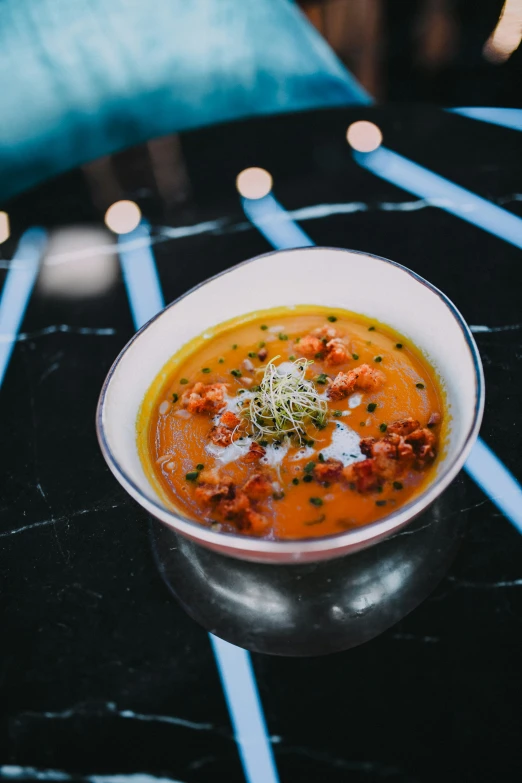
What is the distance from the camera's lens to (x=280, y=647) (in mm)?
1541

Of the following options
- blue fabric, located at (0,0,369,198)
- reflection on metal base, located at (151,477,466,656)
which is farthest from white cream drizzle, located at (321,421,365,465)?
blue fabric, located at (0,0,369,198)

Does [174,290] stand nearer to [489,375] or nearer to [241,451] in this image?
[241,451]

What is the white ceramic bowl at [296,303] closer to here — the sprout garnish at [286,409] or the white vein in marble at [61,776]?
the sprout garnish at [286,409]

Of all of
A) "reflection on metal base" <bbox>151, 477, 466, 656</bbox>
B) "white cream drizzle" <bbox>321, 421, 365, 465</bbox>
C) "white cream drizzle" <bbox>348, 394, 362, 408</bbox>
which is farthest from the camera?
"white cream drizzle" <bbox>348, 394, 362, 408</bbox>

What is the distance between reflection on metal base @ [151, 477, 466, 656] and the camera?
1554 mm

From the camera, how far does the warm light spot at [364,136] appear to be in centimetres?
291

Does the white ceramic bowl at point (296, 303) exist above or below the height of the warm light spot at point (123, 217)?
below

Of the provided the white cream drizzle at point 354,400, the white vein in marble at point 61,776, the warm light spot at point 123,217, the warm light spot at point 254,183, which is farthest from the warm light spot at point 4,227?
the white vein in marble at point 61,776

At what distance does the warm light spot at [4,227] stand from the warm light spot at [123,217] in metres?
0.47

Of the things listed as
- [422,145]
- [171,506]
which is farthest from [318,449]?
[422,145]

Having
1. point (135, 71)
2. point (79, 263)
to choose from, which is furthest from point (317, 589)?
point (135, 71)

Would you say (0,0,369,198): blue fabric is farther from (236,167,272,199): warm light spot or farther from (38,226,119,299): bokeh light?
(38,226,119,299): bokeh light

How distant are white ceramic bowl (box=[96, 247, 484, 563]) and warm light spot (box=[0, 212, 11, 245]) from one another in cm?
123

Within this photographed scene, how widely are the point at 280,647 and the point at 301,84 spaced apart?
3.88 m
